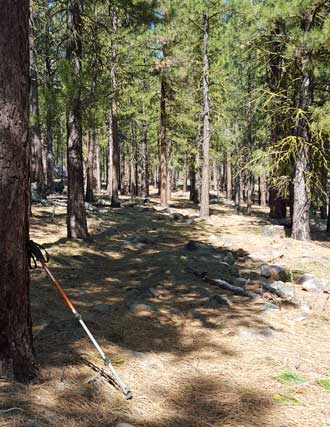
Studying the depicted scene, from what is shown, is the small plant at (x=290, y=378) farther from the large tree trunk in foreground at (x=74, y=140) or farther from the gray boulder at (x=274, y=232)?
the gray boulder at (x=274, y=232)

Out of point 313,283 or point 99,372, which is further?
point 313,283

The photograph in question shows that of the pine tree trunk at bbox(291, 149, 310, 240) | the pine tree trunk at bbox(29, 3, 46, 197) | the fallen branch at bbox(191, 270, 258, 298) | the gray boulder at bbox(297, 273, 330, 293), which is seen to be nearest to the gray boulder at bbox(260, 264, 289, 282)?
the gray boulder at bbox(297, 273, 330, 293)

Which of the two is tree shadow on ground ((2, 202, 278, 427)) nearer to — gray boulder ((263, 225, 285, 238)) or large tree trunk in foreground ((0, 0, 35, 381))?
large tree trunk in foreground ((0, 0, 35, 381))

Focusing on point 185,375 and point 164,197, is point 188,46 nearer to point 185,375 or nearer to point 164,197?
point 164,197

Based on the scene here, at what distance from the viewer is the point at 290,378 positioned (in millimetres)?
3996

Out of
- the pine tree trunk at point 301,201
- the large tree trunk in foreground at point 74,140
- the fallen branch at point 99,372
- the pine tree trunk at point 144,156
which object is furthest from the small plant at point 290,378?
the pine tree trunk at point 144,156

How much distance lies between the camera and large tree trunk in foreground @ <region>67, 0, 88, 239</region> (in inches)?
386

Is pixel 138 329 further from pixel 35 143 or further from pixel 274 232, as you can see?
pixel 35 143

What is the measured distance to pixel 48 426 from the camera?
270cm

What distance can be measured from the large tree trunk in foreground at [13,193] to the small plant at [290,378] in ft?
7.82

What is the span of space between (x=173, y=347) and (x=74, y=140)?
268 inches

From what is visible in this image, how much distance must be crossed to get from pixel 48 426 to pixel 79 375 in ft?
2.82

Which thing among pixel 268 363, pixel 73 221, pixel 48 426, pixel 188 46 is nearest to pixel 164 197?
pixel 188 46

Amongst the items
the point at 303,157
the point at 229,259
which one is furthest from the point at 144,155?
the point at 229,259
